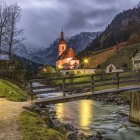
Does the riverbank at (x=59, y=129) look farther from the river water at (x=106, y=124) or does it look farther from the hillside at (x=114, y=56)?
the hillside at (x=114, y=56)

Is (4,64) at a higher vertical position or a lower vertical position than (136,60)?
lower

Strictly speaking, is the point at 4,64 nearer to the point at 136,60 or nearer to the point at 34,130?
the point at 34,130

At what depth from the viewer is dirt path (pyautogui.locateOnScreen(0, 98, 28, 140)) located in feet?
45.8

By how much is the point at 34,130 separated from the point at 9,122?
5.95 feet

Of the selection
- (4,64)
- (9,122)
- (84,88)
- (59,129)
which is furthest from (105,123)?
(4,64)

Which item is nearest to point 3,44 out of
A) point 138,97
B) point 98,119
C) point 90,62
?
point 98,119

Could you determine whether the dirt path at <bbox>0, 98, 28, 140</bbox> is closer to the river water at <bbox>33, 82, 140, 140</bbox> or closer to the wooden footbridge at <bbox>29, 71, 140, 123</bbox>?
the wooden footbridge at <bbox>29, 71, 140, 123</bbox>

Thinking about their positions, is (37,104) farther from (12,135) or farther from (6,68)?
(6,68)

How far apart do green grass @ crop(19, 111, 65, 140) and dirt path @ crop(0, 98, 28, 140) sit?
0.30m

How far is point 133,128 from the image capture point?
28422 millimetres

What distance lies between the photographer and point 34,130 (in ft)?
50.0

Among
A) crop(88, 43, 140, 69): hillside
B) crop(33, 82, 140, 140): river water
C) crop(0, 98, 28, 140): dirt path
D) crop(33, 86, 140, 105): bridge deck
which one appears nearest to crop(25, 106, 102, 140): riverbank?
crop(0, 98, 28, 140): dirt path

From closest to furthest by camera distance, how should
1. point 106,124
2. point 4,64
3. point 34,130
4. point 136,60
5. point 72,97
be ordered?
point 34,130, point 72,97, point 106,124, point 4,64, point 136,60

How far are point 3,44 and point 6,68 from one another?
4039mm
